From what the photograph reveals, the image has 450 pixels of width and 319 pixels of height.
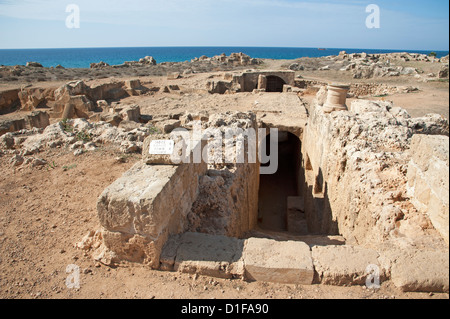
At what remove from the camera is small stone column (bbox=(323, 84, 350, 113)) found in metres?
7.27

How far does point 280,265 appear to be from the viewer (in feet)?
9.23

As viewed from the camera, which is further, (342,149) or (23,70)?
(23,70)

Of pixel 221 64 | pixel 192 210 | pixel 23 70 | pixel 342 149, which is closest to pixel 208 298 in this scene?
pixel 192 210

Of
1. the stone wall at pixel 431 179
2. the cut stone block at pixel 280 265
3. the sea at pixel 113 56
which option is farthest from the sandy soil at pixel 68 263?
the sea at pixel 113 56

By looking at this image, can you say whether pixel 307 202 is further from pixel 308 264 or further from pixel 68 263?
pixel 68 263

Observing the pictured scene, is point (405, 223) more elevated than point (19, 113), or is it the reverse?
point (19, 113)

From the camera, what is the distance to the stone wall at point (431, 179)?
2812mm

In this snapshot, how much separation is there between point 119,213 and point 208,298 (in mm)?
1175

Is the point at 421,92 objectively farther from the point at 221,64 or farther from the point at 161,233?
the point at 221,64

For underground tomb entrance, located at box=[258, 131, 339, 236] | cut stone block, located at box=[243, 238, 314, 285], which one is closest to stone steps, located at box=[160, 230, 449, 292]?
cut stone block, located at box=[243, 238, 314, 285]

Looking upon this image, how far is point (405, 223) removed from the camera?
3.33 meters

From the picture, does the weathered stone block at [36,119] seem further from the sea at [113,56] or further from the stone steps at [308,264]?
the sea at [113,56]

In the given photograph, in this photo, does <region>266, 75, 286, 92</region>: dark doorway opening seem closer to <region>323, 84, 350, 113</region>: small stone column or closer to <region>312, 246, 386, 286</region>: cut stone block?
<region>323, 84, 350, 113</region>: small stone column
